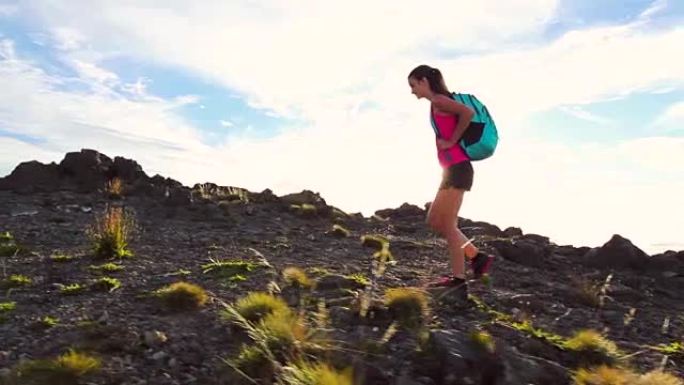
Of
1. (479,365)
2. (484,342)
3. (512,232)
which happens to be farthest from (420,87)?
(512,232)

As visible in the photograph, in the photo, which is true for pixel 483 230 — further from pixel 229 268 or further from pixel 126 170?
pixel 229 268

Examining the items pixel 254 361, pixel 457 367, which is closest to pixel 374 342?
pixel 457 367

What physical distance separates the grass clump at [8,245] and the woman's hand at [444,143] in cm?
798

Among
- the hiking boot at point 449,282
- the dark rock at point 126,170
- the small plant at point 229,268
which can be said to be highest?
the dark rock at point 126,170

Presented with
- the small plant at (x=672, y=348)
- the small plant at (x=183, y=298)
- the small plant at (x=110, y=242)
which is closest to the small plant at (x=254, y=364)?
the small plant at (x=183, y=298)

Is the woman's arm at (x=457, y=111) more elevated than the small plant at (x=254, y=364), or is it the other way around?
the woman's arm at (x=457, y=111)

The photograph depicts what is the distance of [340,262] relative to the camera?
11.4 m

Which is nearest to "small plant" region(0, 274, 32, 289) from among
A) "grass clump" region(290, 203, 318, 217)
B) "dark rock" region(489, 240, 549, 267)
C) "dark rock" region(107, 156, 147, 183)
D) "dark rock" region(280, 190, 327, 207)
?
"dark rock" region(489, 240, 549, 267)

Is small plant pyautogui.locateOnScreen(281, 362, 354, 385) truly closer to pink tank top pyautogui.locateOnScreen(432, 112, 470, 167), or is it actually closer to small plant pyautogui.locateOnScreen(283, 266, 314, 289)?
small plant pyautogui.locateOnScreen(283, 266, 314, 289)

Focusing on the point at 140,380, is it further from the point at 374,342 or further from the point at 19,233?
the point at 19,233

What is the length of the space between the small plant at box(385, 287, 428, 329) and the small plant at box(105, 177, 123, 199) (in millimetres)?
16394

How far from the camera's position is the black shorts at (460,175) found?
7195mm

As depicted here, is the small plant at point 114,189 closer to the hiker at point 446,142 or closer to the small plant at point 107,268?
the small plant at point 107,268

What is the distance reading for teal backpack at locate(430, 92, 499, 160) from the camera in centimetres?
706
